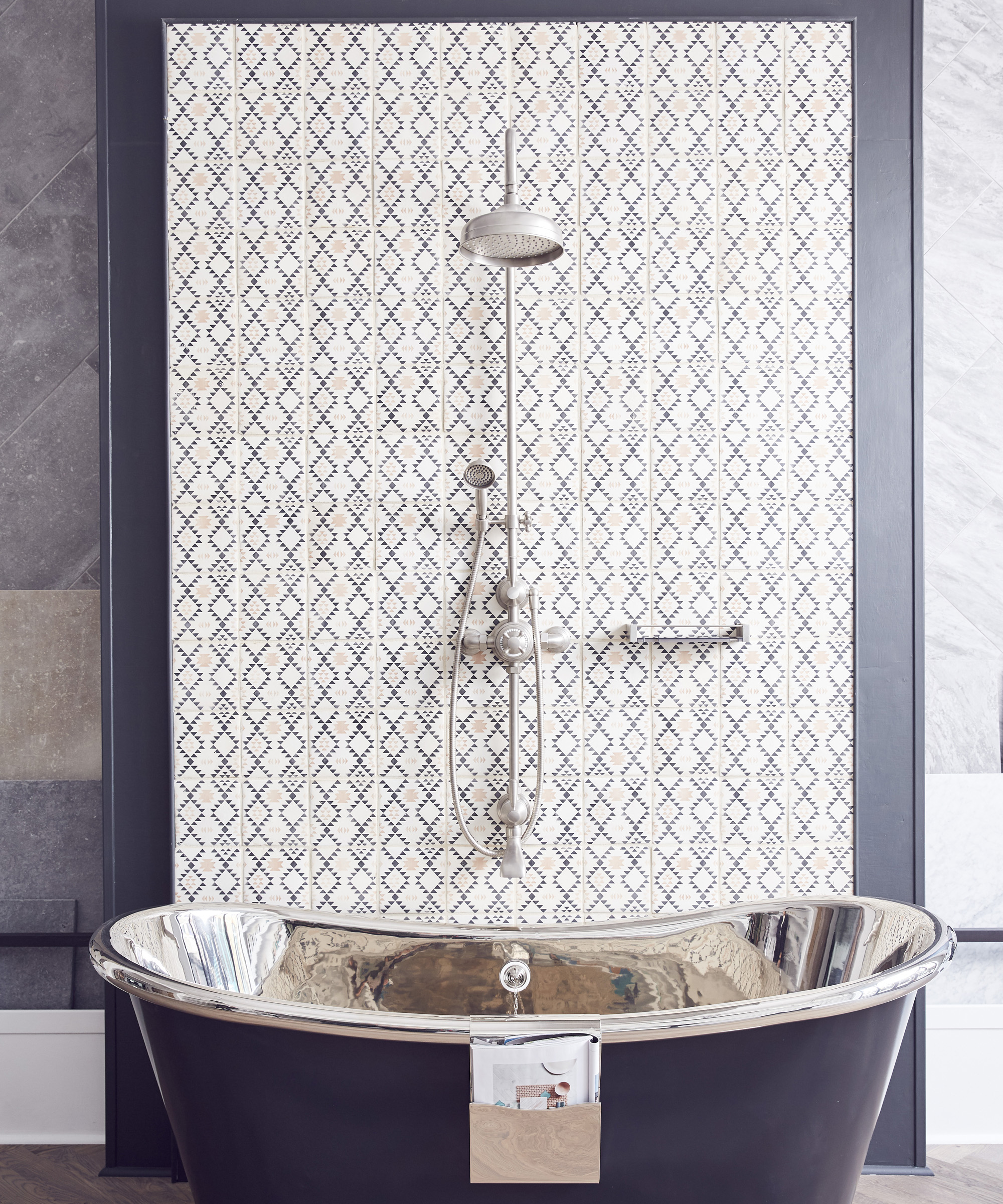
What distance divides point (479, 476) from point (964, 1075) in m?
1.97

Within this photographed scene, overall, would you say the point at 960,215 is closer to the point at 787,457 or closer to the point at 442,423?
the point at 787,457

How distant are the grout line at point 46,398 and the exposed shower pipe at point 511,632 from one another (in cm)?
110

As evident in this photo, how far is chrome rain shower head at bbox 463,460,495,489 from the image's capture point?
6.05 ft

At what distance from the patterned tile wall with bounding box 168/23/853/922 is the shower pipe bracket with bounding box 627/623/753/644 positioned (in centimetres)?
3

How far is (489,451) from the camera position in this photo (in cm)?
187

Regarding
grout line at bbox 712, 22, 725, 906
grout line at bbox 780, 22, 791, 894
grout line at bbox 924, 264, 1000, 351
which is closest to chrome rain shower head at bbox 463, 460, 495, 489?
grout line at bbox 712, 22, 725, 906

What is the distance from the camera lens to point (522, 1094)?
3.83ft

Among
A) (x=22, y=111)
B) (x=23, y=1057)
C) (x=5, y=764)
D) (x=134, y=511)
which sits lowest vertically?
(x=23, y=1057)

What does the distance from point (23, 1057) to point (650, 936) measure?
5.46 feet

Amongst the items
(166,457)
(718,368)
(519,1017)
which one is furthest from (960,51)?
(519,1017)

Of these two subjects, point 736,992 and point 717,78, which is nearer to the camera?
point 736,992

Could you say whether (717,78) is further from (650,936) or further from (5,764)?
(5,764)

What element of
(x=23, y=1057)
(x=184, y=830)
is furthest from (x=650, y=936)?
(x=23, y=1057)

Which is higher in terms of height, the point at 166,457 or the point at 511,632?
the point at 166,457
